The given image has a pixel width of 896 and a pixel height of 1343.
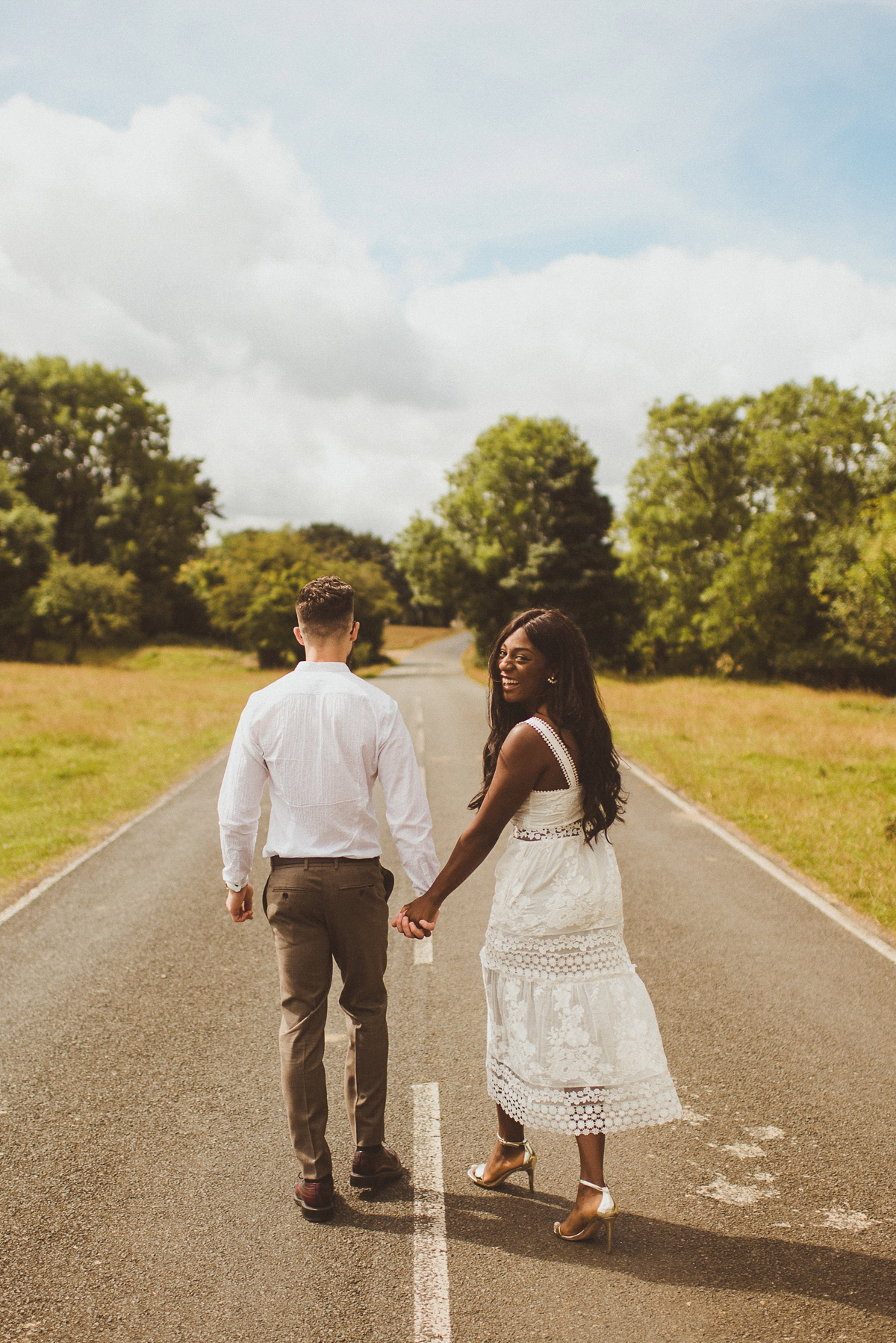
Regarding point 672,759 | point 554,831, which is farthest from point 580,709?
point 672,759

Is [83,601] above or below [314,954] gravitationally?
above

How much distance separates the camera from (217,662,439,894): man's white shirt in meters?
3.28

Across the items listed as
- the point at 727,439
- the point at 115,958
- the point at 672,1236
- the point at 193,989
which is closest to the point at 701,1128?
the point at 672,1236

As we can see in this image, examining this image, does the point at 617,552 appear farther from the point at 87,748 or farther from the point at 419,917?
the point at 419,917

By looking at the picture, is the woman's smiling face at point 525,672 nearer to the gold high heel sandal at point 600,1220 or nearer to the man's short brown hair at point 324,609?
the man's short brown hair at point 324,609

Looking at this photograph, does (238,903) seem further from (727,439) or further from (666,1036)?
(727,439)

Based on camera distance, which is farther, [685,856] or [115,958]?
[685,856]

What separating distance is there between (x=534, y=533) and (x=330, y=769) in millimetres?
42948

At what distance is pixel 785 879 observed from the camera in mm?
8281

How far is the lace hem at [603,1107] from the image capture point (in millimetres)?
3098

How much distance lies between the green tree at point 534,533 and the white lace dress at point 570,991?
122 ft

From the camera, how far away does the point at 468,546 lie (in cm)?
4619

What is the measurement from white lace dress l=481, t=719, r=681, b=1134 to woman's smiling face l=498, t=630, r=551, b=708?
0.15 meters

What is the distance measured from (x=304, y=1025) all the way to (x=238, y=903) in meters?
0.53
